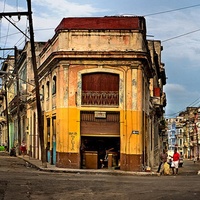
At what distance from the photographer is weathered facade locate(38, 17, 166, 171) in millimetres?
28984

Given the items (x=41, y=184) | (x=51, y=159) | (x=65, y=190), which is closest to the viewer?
(x=65, y=190)

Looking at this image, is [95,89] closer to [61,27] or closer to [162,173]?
[61,27]

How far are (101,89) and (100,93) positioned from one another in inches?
9.5

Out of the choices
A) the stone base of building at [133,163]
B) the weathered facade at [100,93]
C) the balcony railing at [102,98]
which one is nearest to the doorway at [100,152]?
the weathered facade at [100,93]

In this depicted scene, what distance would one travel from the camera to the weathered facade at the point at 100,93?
2898 centimetres

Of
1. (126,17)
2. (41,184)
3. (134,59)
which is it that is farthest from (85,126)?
(41,184)

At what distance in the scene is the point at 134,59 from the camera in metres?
29.0

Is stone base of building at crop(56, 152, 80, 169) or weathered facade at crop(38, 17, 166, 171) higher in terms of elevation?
weathered facade at crop(38, 17, 166, 171)

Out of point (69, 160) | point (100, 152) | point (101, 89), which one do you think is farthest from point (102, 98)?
point (69, 160)

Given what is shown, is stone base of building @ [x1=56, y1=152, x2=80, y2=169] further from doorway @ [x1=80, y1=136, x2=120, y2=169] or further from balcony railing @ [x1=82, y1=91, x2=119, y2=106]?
balcony railing @ [x1=82, y1=91, x2=119, y2=106]

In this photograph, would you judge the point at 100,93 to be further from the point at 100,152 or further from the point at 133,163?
the point at 133,163

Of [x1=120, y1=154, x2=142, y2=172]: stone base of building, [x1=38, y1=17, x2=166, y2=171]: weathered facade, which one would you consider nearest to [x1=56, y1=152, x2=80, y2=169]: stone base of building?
[x1=38, y1=17, x2=166, y2=171]: weathered facade

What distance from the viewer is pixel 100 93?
96.1 feet

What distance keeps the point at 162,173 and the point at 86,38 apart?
29.3ft
